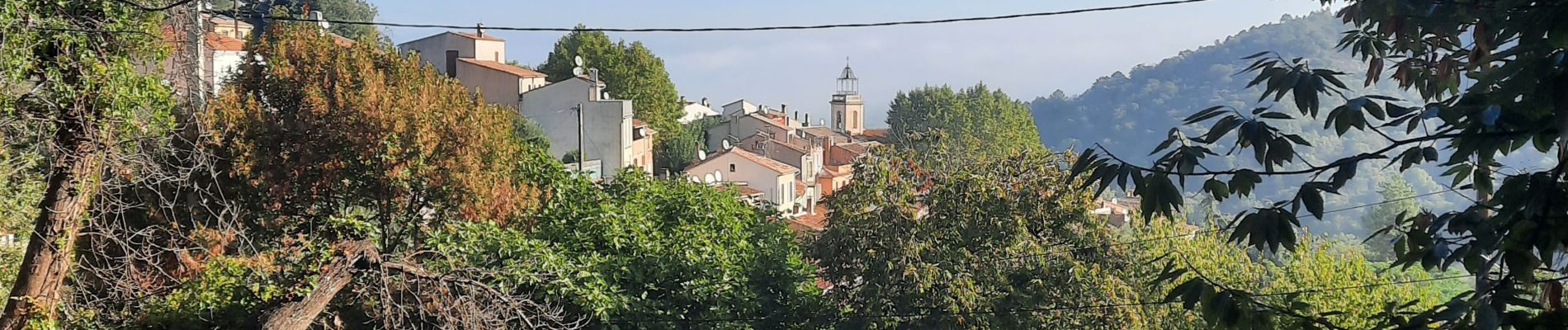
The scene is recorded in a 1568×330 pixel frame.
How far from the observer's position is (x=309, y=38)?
11344mm

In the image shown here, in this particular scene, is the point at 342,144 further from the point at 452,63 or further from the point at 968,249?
the point at 452,63

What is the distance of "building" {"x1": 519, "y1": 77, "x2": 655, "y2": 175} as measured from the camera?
27312mm

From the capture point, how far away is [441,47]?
1296 inches

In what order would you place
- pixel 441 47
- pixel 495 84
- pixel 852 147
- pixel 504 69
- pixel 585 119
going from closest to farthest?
1. pixel 585 119
2. pixel 495 84
3. pixel 504 69
4. pixel 441 47
5. pixel 852 147

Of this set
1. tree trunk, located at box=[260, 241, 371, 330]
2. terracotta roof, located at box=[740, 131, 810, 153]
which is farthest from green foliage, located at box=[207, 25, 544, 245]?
terracotta roof, located at box=[740, 131, 810, 153]

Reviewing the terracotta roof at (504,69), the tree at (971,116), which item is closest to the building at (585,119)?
the terracotta roof at (504,69)

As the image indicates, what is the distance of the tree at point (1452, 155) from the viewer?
78.7 inches

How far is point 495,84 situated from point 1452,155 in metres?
28.2

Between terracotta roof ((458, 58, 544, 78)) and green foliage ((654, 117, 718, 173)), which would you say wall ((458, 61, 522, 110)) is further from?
green foliage ((654, 117, 718, 173))

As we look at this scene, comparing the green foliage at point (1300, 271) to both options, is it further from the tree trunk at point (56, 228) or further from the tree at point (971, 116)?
the tree at point (971, 116)

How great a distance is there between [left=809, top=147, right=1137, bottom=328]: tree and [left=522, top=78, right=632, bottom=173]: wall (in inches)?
595

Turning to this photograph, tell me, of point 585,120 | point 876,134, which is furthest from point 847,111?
point 585,120

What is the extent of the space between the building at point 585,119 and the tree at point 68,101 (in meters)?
19.4

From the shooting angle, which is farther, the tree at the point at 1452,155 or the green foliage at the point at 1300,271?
the green foliage at the point at 1300,271
